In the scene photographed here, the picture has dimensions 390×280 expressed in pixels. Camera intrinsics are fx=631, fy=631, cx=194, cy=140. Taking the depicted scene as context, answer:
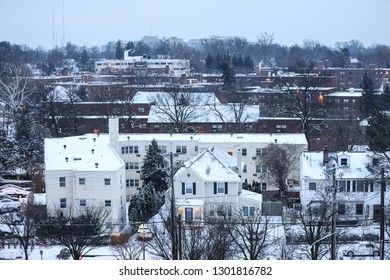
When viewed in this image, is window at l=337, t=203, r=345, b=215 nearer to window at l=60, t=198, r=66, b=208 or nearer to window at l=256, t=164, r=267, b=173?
window at l=256, t=164, r=267, b=173

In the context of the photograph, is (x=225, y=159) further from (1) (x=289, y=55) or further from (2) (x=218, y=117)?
(1) (x=289, y=55)

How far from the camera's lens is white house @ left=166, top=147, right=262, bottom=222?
5363 millimetres

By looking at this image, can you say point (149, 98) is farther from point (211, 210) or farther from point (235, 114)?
point (211, 210)

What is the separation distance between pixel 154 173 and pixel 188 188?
41 cm

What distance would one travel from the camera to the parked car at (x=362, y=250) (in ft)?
12.6

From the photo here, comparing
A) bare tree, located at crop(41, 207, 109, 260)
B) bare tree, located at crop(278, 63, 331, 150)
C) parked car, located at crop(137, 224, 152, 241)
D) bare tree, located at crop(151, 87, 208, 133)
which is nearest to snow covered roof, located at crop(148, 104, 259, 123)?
bare tree, located at crop(151, 87, 208, 133)

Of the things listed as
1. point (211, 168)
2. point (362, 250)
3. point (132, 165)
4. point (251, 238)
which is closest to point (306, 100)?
point (132, 165)

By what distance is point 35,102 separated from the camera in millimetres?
9930

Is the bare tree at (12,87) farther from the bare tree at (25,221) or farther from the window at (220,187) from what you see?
the window at (220,187)

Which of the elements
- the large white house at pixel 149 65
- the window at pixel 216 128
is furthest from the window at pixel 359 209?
the large white house at pixel 149 65

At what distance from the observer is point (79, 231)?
4305 millimetres

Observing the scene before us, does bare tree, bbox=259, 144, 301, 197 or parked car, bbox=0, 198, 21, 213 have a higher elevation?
bare tree, bbox=259, 144, 301, 197

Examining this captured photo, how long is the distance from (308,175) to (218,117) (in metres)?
4.87
